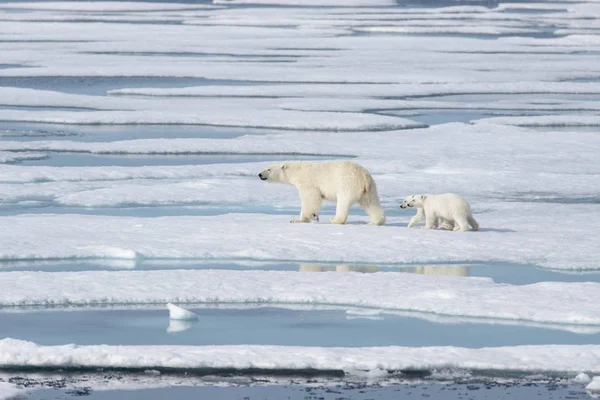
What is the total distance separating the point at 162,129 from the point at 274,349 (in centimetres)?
937

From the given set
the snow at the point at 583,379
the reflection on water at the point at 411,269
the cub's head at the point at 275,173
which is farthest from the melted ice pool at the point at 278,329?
the cub's head at the point at 275,173

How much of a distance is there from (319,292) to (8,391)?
2014mm

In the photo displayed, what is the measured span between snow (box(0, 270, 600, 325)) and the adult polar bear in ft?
4.44

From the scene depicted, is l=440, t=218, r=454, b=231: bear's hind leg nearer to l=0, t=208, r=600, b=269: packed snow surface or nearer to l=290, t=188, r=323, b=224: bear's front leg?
l=0, t=208, r=600, b=269: packed snow surface

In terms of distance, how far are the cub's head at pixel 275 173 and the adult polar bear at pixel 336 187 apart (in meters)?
0.03

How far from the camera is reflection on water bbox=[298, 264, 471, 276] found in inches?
273

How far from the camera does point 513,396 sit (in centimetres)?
471

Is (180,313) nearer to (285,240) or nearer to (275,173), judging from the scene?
(285,240)

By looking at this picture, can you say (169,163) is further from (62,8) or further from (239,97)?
(62,8)

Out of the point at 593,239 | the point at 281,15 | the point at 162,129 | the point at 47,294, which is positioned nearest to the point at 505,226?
the point at 593,239

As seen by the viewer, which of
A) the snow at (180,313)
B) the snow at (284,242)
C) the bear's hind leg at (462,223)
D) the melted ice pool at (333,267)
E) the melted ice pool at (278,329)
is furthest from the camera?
the bear's hind leg at (462,223)

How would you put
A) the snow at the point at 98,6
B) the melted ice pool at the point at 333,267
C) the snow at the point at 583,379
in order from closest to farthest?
the snow at the point at 583,379 < the melted ice pool at the point at 333,267 < the snow at the point at 98,6

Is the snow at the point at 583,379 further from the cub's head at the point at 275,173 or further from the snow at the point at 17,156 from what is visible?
the snow at the point at 17,156

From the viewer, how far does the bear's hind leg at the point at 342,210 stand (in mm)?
8055
